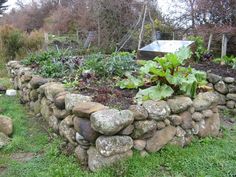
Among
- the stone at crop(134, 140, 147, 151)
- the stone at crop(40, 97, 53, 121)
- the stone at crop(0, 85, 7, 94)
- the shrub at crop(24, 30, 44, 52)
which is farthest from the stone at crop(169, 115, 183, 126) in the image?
the shrub at crop(24, 30, 44, 52)

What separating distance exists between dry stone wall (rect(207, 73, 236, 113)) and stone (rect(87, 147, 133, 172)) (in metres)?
2.61

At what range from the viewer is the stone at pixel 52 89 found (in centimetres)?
373

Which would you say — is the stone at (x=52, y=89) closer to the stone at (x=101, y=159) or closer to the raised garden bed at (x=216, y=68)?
the stone at (x=101, y=159)

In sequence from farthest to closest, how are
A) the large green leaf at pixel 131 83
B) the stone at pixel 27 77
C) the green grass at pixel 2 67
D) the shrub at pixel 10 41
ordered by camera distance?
the shrub at pixel 10 41 → the green grass at pixel 2 67 → the stone at pixel 27 77 → the large green leaf at pixel 131 83

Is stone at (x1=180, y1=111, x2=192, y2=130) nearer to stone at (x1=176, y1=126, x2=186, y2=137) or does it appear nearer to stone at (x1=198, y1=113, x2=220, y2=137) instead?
stone at (x1=176, y1=126, x2=186, y2=137)

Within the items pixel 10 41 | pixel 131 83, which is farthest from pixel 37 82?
pixel 10 41

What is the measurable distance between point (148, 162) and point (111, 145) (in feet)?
1.43

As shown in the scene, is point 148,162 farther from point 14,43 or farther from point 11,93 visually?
point 14,43

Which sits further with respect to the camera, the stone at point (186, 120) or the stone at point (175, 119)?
the stone at point (186, 120)

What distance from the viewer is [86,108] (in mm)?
2859

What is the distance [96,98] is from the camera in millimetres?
3260

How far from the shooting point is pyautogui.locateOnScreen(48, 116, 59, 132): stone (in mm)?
3674

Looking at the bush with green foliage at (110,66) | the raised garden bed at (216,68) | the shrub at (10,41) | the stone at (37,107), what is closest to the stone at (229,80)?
the raised garden bed at (216,68)

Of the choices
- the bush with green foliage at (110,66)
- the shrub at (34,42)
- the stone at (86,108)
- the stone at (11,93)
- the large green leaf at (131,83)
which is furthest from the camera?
the shrub at (34,42)
